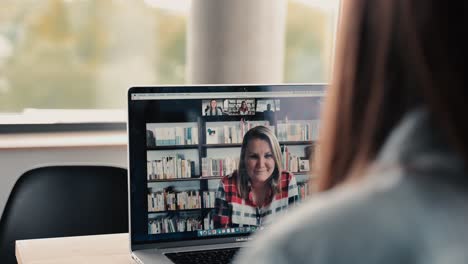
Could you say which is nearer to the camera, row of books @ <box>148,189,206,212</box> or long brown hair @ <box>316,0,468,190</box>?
long brown hair @ <box>316,0,468,190</box>

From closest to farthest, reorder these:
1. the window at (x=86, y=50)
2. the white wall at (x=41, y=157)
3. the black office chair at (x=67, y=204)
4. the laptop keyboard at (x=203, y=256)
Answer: the laptop keyboard at (x=203, y=256)
the black office chair at (x=67, y=204)
the white wall at (x=41, y=157)
the window at (x=86, y=50)

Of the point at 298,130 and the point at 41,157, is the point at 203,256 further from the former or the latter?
the point at 41,157

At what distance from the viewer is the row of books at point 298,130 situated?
70.0 inches

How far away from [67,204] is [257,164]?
79 cm

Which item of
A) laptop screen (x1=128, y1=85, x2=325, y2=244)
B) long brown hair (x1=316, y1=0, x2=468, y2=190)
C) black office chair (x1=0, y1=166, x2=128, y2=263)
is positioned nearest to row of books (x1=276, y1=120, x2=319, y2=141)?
laptop screen (x1=128, y1=85, x2=325, y2=244)

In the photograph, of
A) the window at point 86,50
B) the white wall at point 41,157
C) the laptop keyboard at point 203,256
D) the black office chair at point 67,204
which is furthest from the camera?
the window at point 86,50

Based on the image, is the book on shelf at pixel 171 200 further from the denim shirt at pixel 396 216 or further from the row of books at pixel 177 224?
the denim shirt at pixel 396 216

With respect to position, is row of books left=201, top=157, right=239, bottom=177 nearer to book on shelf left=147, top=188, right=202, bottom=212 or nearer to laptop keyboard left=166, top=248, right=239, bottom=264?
book on shelf left=147, top=188, right=202, bottom=212

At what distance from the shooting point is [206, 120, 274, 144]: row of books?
1.73 m

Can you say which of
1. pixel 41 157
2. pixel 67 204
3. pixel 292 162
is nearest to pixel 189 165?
pixel 292 162

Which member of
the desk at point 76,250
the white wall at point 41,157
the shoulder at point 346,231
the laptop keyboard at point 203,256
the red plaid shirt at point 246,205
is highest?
the shoulder at point 346,231

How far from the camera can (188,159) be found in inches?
67.6

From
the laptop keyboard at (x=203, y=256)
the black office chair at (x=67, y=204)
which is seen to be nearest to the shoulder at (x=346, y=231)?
the laptop keyboard at (x=203, y=256)

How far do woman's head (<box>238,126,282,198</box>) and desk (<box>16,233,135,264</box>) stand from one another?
314mm
